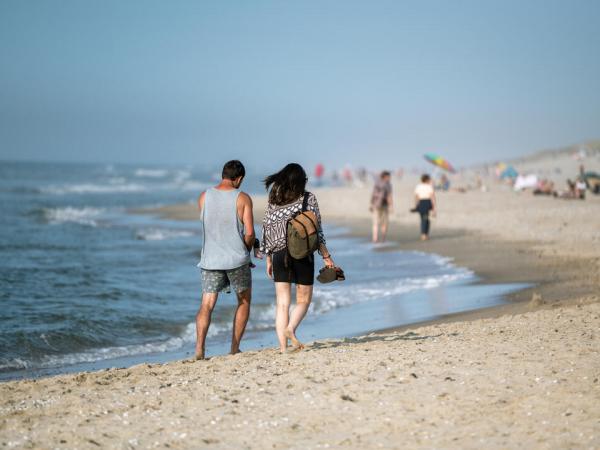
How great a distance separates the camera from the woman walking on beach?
656 cm

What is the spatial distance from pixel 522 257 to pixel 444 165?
2317 centimetres

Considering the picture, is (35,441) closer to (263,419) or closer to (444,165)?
(263,419)

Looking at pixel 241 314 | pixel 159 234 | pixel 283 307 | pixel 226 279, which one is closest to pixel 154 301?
pixel 241 314

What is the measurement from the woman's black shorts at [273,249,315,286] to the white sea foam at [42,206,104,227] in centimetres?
2419

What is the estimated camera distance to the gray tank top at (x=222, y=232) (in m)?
6.69

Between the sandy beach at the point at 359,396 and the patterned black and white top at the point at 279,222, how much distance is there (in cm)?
95

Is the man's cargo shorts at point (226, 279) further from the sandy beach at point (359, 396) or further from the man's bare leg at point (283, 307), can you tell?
the sandy beach at point (359, 396)

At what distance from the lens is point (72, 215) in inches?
1407

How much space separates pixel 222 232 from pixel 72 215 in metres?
30.5

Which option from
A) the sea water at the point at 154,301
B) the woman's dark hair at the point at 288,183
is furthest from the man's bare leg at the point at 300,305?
the sea water at the point at 154,301

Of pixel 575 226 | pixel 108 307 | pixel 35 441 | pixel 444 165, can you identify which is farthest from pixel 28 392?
pixel 444 165

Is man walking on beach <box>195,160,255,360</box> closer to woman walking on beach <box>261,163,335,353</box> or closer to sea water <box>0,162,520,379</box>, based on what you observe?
woman walking on beach <box>261,163,335,353</box>

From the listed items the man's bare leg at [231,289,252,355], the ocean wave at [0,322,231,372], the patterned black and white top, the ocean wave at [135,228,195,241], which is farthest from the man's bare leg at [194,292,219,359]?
the ocean wave at [135,228,195,241]

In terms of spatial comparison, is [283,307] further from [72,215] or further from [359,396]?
[72,215]
